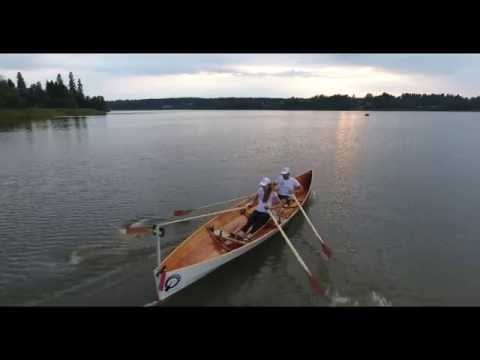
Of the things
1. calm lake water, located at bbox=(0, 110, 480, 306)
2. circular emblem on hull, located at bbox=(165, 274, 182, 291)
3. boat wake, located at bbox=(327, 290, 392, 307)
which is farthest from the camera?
calm lake water, located at bbox=(0, 110, 480, 306)

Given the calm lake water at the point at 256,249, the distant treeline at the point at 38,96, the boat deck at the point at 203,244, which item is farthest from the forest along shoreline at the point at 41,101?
the boat deck at the point at 203,244

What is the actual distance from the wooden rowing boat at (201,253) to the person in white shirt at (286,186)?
42.3 inches

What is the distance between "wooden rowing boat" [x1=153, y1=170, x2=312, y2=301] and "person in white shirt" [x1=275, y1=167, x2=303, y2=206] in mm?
1074

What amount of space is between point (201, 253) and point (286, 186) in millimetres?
5324

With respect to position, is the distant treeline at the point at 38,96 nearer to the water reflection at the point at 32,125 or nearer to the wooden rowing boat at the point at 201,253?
the water reflection at the point at 32,125

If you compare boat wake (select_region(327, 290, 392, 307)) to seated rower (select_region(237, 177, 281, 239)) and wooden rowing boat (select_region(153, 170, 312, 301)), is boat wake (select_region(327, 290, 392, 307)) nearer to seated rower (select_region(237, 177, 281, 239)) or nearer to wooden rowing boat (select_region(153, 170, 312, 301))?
wooden rowing boat (select_region(153, 170, 312, 301))

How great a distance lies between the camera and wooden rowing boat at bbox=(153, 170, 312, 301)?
761 centimetres

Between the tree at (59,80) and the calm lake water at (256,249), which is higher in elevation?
the tree at (59,80)

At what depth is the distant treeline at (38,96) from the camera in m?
76.1

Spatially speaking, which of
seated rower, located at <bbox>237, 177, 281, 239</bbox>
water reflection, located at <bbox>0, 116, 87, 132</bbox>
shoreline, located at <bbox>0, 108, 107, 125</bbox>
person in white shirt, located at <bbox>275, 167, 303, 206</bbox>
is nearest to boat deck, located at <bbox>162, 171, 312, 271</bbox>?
seated rower, located at <bbox>237, 177, 281, 239</bbox>

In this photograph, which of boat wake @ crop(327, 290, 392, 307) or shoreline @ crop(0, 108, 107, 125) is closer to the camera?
boat wake @ crop(327, 290, 392, 307)

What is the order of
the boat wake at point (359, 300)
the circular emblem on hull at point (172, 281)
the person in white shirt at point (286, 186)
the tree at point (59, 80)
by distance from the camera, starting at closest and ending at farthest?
the circular emblem on hull at point (172, 281) < the boat wake at point (359, 300) < the person in white shirt at point (286, 186) < the tree at point (59, 80)
